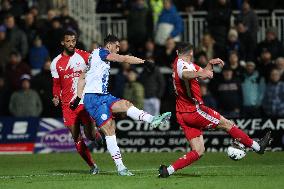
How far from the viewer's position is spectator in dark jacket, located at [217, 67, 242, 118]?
24484 mm

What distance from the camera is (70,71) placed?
56.7 ft

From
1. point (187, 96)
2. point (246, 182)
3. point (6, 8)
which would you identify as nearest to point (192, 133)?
point (187, 96)

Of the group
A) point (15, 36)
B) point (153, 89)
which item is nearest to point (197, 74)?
point (153, 89)

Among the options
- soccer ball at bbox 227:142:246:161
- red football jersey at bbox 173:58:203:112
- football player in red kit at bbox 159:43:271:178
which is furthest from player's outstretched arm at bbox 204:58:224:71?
soccer ball at bbox 227:142:246:161

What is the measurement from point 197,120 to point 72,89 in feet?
9.18

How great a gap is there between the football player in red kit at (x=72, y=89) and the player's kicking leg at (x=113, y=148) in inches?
56.3

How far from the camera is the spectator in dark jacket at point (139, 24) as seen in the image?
2650 centimetres

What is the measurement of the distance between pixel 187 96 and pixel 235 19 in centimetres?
1208

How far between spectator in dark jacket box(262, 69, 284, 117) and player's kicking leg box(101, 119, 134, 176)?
29.3 ft

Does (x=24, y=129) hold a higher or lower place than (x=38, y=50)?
lower

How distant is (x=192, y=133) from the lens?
51.3 ft

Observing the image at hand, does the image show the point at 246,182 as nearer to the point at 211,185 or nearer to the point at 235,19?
the point at 211,185

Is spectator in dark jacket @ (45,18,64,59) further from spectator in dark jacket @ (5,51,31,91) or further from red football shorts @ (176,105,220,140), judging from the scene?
red football shorts @ (176,105,220,140)

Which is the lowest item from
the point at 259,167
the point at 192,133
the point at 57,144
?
the point at 57,144
